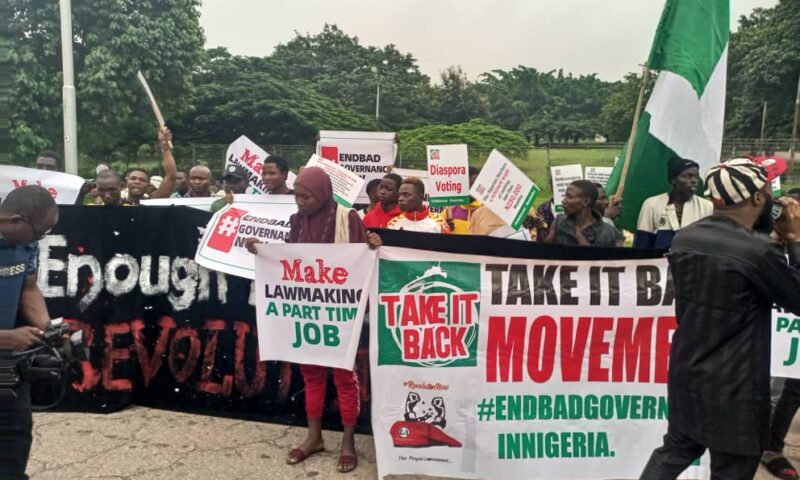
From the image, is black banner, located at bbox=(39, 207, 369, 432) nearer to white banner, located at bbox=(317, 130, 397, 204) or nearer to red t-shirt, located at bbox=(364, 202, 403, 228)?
red t-shirt, located at bbox=(364, 202, 403, 228)

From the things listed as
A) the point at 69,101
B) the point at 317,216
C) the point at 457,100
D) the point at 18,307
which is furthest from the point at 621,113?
the point at 18,307

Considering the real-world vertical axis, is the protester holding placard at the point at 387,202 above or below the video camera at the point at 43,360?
above

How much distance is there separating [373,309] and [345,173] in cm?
207

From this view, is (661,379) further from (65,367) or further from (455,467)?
(65,367)

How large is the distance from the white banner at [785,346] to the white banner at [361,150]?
167 inches

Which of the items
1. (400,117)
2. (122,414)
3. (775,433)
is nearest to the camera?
(775,433)

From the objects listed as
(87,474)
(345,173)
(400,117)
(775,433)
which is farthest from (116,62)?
(400,117)

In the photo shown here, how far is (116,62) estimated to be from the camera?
22.7 m

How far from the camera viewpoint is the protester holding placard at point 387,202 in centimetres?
518

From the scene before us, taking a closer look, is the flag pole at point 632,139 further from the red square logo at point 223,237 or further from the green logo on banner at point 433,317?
the red square logo at point 223,237

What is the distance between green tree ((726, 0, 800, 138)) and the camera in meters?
32.6

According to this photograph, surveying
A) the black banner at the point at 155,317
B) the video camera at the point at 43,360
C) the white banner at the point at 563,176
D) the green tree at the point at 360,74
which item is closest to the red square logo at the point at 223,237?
the black banner at the point at 155,317

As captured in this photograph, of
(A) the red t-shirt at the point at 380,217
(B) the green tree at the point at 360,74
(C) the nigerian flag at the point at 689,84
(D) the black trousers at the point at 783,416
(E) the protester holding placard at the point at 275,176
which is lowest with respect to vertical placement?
(D) the black trousers at the point at 783,416

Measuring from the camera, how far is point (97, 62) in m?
22.5
